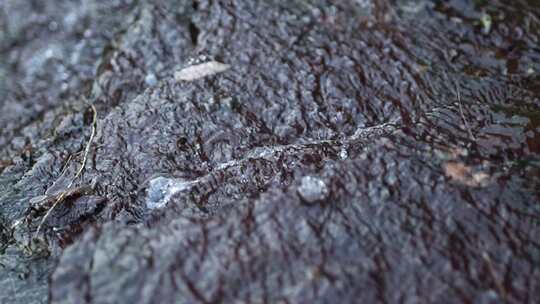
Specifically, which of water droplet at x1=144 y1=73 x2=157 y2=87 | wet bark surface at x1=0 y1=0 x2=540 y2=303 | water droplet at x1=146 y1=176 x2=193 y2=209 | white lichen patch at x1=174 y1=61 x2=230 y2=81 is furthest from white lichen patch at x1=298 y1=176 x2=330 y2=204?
water droplet at x1=144 y1=73 x2=157 y2=87

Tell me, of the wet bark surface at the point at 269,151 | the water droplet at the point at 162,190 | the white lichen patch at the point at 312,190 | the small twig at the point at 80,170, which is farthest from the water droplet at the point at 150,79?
the white lichen patch at the point at 312,190

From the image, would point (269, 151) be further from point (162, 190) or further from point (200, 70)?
point (200, 70)

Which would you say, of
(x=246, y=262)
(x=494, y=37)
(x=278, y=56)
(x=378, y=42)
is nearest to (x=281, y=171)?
(x=246, y=262)

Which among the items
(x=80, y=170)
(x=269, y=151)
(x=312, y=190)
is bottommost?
(x=80, y=170)

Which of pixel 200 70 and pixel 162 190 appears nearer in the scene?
pixel 162 190

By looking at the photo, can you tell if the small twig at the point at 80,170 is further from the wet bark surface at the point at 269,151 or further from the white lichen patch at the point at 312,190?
the white lichen patch at the point at 312,190

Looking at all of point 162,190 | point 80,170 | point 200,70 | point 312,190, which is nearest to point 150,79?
point 200,70

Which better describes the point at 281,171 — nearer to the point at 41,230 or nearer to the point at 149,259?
→ the point at 149,259
